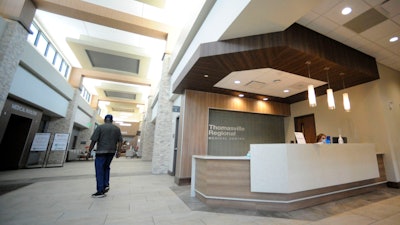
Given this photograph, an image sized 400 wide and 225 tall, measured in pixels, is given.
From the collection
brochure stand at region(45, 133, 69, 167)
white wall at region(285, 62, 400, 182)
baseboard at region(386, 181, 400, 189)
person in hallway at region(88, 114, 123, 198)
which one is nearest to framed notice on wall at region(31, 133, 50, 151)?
brochure stand at region(45, 133, 69, 167)

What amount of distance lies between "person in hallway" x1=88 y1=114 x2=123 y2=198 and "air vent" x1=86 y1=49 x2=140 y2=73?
708 cm

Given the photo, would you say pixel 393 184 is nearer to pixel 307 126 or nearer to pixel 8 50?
pixel 307 126

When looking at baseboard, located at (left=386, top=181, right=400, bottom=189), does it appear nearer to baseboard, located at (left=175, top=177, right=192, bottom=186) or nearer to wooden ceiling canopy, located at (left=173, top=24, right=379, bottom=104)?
wooden ceiling canopy, located at (left=173, top=24, right=379, bottom=104)

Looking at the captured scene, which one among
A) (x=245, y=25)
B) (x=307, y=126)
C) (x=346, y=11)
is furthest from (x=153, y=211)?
(x=307, y=126)

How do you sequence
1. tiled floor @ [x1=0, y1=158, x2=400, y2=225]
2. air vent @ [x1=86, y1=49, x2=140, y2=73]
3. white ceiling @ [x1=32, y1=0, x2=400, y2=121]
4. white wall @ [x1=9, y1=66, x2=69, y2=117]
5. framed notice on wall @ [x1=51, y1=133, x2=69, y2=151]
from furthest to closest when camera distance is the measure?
1. air vent @ [x1=86, y1=49, x2=140, y2=73]
2. framed notice on wall @ [x1=51, y1=133, x2=69, y2=151]
3. white wall @ [x1=9, y1=66, x2=69, y2=117]
4. white ceiling @ [x1=32, y1=0, x2=400, y2=121]
5. tiled floor @ [x1=0, y1=158, x2=400, y2=225]

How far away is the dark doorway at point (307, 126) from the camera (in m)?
6.47

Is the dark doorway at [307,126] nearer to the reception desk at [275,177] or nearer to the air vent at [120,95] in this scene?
the reception desk at [275,177]

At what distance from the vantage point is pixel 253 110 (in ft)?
21.6

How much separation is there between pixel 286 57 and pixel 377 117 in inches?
144

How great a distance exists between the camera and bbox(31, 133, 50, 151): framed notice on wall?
741 cm

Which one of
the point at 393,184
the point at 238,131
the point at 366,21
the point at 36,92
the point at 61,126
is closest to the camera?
the point at 366,21

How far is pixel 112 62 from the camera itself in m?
9.99

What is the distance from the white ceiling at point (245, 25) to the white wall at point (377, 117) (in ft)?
2.40

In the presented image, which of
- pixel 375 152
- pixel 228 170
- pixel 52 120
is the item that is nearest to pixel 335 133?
pixel 375 152
